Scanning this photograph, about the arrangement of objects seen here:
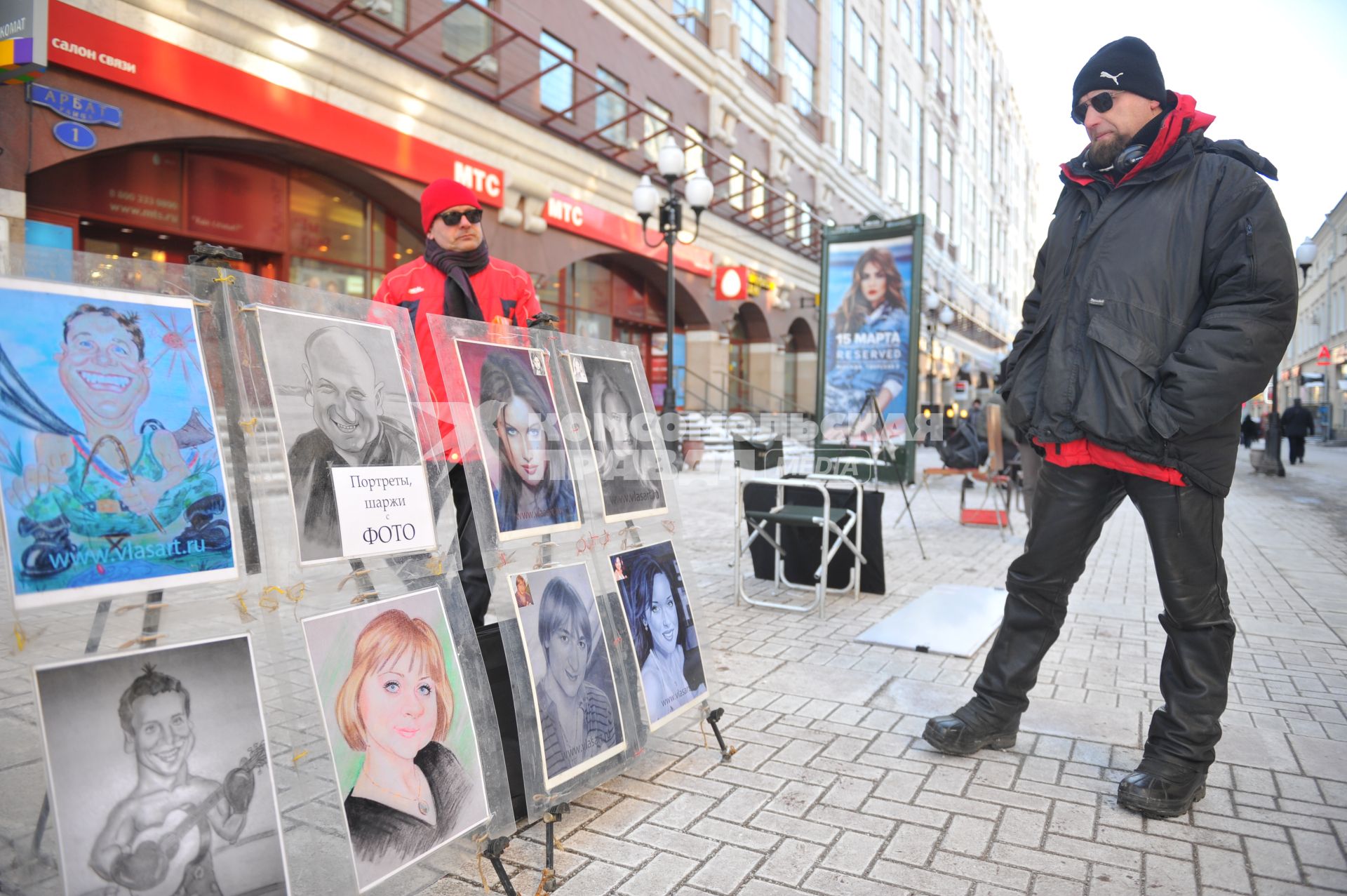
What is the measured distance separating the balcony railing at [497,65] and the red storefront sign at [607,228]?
1196 millimetres

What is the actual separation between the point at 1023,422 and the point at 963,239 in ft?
167

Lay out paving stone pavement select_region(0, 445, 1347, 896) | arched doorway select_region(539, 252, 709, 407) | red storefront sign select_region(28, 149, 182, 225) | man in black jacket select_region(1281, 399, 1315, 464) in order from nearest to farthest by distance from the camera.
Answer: paving stone pavement select_region(0, 445, 1347, 896)
red storefront sign select_region(28, 149, 182, 225)
arched doorway select_region(539, 252, 709, 407)
man in black jacket select_region(1281, 399, 1315, 464)

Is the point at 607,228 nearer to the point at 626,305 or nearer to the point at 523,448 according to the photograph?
the point at 626,305

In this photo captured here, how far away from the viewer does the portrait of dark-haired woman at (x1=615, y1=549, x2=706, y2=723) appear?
9.55 feet

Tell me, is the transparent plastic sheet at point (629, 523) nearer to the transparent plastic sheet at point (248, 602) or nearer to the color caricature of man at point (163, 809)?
the transparent plastic sheet at point (248, 602)

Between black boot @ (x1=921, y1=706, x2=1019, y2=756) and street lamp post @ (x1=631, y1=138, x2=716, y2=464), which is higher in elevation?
street lamp post @ (x1=631, y1=138, x2=716, y2=464)

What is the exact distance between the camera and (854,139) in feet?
104

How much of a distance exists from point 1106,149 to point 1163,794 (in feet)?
6.94

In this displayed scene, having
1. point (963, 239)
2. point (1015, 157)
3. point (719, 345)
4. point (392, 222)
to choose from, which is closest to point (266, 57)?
point (392, 222)

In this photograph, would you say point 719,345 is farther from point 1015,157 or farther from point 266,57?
point 1015,157

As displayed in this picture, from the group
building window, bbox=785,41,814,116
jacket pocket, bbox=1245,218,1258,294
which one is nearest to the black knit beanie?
jacket pocket, bbox=1245,218,1258,294

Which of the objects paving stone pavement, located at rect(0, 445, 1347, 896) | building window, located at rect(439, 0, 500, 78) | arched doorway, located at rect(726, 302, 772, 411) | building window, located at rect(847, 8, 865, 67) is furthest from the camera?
building window, located at rect(847, 8, 865, 67)

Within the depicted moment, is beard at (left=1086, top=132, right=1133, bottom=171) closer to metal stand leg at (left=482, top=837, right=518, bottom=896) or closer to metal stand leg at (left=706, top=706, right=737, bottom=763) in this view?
metal stand leg at (left=706, top=706, right=737, bottom=763)

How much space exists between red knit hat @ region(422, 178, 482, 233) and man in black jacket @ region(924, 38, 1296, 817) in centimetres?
224
